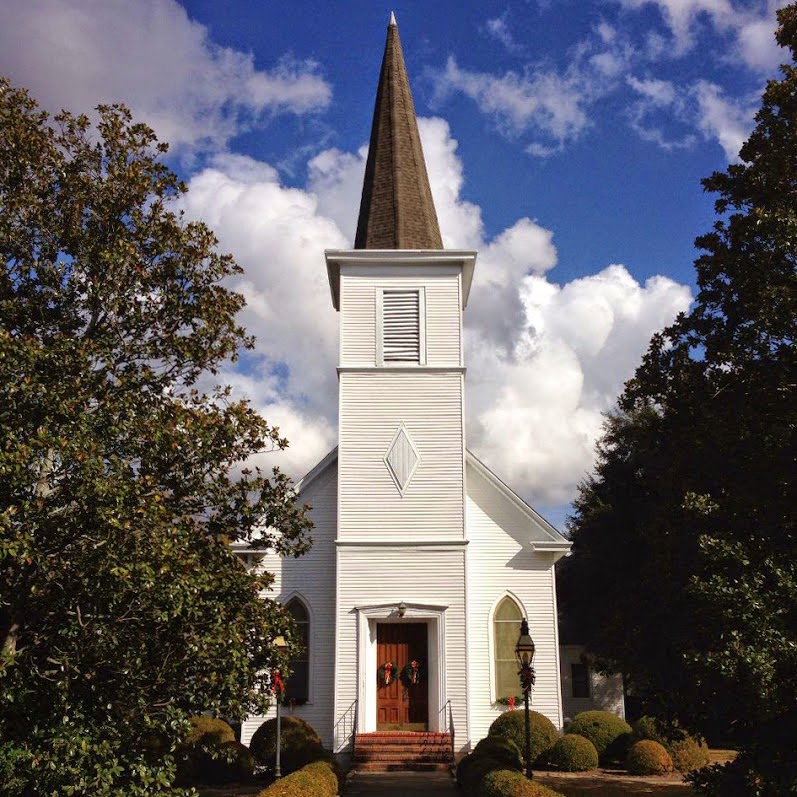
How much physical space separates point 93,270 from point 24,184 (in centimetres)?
147

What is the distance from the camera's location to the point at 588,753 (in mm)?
19812

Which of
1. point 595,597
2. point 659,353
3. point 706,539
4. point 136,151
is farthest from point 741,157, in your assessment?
point 595,597

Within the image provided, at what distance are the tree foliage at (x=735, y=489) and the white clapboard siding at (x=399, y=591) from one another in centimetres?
672

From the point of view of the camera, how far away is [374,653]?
21188 millimetres

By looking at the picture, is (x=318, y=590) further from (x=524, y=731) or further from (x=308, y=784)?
(x=308, y=784)

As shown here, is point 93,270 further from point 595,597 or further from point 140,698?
point 595,597

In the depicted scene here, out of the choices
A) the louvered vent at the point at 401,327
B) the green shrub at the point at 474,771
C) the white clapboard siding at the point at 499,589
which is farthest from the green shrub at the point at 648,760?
the louvered vent at the point at 401,327

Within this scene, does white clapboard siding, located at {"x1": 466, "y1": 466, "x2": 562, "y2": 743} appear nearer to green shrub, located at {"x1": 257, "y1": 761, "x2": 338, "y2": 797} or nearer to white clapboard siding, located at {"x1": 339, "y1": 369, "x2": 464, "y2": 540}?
white clapboard siding, located at {"x1": 339, "y1": 369, "x2": 464, "y2": 540}

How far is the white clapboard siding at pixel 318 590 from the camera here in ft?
70.8

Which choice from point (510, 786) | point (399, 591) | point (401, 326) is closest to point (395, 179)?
point (401, 326)

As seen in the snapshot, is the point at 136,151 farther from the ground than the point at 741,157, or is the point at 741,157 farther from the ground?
the point at 741,157

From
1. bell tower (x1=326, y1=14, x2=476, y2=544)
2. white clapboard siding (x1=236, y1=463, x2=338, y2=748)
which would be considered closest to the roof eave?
bell tower (x1=326, y1=14, x2=476, y2=544)

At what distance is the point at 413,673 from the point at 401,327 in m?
8.98

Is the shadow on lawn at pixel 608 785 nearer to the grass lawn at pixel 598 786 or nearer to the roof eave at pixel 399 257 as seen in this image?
the grass lawn at pixel 598 786
